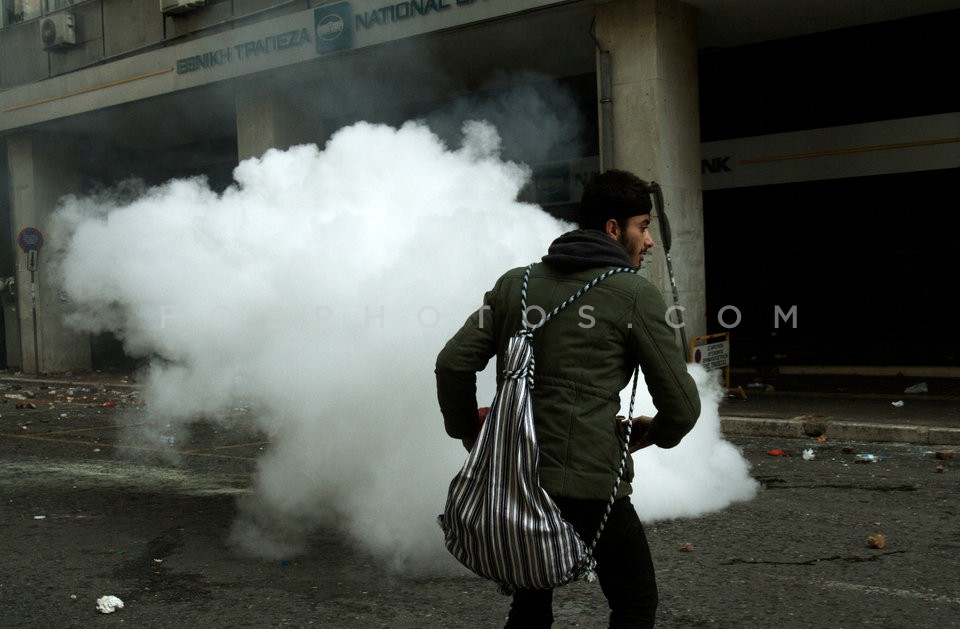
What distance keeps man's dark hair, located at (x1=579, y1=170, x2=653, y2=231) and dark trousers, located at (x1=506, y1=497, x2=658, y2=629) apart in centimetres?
73

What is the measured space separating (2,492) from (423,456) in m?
3.60

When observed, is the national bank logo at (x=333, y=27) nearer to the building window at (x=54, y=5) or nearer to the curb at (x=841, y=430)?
the curb at (x=841, y=430)

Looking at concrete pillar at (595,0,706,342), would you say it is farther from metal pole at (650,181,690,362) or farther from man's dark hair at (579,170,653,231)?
man's dark hair at (579,170,653,231)

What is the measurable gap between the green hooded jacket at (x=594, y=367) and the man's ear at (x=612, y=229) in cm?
6

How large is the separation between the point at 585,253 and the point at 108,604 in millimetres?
2698

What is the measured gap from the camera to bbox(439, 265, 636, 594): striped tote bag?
2.37 m

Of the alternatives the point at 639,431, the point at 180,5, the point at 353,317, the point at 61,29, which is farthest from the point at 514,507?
the point at 61,29

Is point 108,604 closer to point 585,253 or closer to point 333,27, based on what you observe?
point 585,253

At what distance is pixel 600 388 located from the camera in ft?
8.07

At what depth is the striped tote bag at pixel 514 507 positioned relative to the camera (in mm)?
2373

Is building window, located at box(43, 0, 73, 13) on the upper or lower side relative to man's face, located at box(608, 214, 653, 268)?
upper

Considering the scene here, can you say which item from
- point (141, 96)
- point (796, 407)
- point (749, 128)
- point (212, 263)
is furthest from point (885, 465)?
point (141, 96)

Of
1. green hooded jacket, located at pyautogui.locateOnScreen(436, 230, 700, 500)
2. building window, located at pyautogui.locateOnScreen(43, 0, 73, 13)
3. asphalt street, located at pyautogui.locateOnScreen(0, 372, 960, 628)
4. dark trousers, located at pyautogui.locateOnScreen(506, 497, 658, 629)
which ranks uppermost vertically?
building window, located at pyautogui.locateOnScreen(43, 0, 73, 13)

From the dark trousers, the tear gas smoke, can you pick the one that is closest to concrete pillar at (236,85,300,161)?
the tear gas smoke
